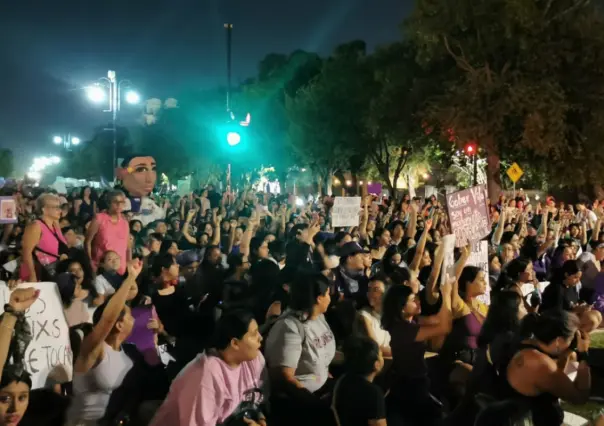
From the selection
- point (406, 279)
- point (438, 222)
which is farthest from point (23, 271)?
point (438, 222)

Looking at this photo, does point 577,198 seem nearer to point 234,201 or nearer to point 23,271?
point 234,201

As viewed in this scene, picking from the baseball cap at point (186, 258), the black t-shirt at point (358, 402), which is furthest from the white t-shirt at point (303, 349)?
the baseball cap at point (186, 258)

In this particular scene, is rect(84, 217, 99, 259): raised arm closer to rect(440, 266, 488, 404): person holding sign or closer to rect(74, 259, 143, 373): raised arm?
rect(74, 259, 143, 373): raised arm

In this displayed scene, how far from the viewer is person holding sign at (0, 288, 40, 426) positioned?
3836 mm

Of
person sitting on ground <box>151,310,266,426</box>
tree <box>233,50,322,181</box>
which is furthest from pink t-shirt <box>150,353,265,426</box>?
tree <box>233,50,322,181</box>

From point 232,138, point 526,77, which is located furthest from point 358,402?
point 526,77

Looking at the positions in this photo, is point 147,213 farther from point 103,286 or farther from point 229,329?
point 229,329

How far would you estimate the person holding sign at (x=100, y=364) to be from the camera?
4470 millimetres

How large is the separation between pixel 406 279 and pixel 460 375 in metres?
1.43

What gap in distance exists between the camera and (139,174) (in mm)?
8484

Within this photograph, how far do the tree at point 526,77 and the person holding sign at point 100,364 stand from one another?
2384 cm

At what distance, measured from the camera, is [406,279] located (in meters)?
6.75

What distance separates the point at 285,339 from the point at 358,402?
823 millimetres

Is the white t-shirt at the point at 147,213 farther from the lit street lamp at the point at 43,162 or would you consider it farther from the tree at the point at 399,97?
the lit street lamp at the point at 43,162
